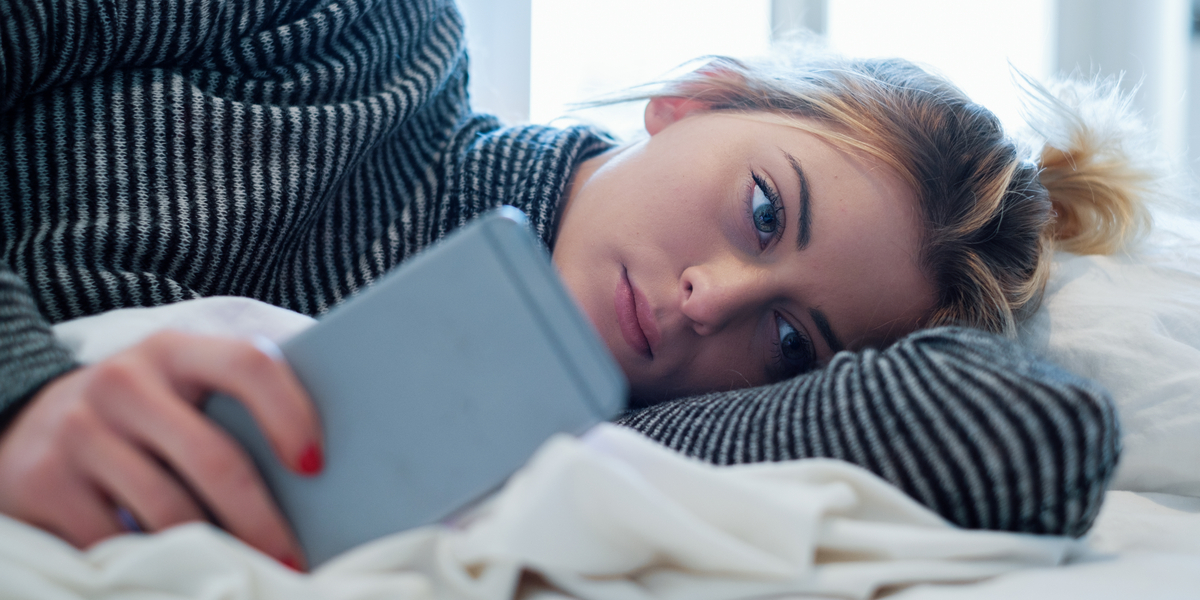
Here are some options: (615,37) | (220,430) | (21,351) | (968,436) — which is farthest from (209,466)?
(615,37)

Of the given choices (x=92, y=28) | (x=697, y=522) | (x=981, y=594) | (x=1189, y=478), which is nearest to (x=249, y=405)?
(x=697, y=522)

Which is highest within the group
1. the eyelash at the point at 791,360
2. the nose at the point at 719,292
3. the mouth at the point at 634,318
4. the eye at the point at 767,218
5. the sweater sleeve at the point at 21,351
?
the sweater sleeve at the point at 21,351

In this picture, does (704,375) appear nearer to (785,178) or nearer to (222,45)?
(785,178)

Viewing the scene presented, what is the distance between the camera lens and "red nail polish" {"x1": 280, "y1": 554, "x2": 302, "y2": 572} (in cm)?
33

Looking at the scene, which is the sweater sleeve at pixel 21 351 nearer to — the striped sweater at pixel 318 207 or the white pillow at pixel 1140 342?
the striped sweater at pixel 318 207

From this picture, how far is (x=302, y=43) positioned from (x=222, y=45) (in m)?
0.07

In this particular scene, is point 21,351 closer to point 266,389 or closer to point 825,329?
point 266,389

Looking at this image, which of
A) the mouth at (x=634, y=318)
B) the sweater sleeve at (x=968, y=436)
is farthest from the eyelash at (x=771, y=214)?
the sweater sleeve at (x=968, y=436)

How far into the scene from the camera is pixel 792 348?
A: 2.50 ft

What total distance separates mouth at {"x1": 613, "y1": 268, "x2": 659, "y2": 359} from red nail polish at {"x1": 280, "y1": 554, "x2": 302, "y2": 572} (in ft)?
1.39

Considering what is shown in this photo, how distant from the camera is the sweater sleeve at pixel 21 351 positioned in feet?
1.15

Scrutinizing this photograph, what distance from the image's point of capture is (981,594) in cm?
36

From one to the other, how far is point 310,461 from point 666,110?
0.73m

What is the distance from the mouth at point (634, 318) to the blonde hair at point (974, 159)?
0.85ft
